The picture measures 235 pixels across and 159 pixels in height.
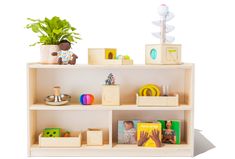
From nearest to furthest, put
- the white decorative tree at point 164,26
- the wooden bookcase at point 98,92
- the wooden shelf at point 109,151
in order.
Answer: the wooden shelf at point 109,151, the white decorative tree at point 164,26, the wooden bookcase at point 98,92

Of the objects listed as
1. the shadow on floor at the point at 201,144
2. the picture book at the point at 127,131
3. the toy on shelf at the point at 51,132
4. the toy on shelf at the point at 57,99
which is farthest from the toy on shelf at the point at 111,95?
the shadow on floor at the point at 201,144

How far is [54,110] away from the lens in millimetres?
3445

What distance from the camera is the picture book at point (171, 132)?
3.40m

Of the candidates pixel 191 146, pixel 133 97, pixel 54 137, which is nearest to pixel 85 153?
pixel 54 137

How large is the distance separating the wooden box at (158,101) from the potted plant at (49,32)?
2.66ft

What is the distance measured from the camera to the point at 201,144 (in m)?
3.59

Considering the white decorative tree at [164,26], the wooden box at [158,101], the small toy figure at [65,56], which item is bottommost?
the wooden box at [158,101]

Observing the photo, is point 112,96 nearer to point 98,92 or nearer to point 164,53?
point 98,92

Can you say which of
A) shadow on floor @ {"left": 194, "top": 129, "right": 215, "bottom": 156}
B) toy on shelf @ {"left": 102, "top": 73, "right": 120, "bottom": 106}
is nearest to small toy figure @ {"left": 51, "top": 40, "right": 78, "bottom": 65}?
toy on shelf @ {"left": 102, "top": 73, "right": 120, "bottom": 106}

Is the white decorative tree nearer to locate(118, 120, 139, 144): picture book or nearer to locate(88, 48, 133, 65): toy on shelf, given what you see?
locate(88, 48, 133, 65): toy on shelf

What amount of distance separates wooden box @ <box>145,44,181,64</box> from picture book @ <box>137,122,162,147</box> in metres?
0.55

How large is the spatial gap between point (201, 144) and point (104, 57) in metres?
1.23

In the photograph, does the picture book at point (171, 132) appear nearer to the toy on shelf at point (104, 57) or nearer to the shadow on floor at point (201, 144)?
the shadow on floor at point (201, 144)

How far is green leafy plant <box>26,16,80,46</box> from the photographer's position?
3324mm
